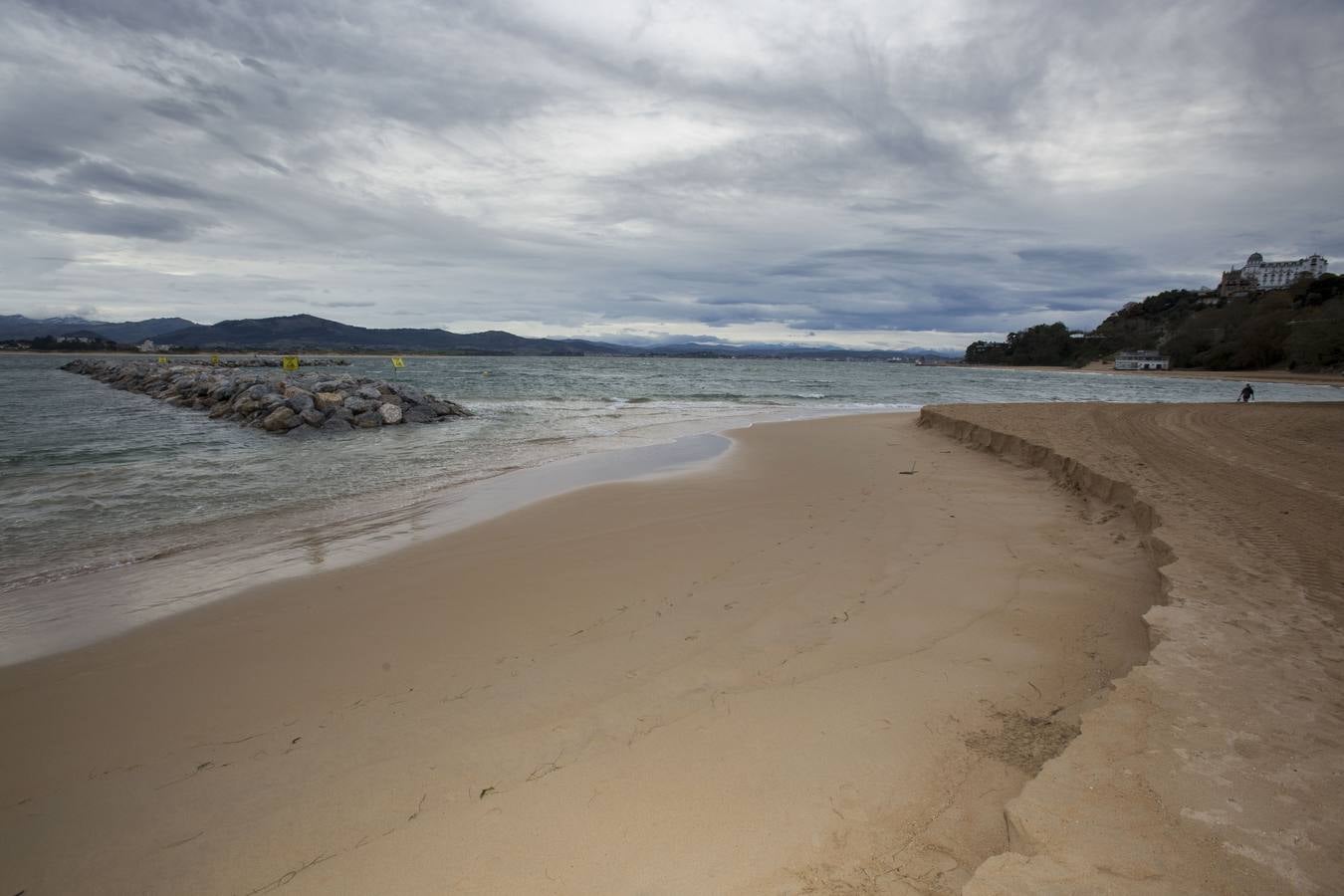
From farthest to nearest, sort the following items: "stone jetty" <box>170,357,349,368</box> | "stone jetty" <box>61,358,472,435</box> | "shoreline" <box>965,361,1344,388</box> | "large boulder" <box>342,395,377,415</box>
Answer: "stone jetty" <box>170,357,349,368</box> → "shoreline" <box>965,361,1344,388</box> → "large boulder" <box>342,395,377,415</box> → "stone jetty" <box>61,358,472,435</box>

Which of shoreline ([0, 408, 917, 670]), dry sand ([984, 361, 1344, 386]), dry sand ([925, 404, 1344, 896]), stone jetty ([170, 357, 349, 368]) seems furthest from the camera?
stone jetty ([170, 357, 349, 368])

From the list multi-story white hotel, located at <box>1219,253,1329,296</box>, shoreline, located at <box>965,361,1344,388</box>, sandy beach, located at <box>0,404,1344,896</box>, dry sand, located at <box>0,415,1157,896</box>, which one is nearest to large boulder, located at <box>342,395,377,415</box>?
sandy beach, located at <box>0,404,1344,896</box>

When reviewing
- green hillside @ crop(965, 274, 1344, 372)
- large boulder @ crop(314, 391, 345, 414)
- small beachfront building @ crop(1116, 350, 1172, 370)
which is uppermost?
green hillside @ crop(965, 274, 1344, 372)

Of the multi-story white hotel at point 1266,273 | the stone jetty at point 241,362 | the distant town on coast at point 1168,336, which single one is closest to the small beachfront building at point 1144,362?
the distant town on coast at point 1168,336

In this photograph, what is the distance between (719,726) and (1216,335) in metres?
99.1

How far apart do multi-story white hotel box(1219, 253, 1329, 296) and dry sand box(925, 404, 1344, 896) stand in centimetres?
17469

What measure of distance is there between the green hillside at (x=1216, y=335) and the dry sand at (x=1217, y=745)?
68344 millimetres

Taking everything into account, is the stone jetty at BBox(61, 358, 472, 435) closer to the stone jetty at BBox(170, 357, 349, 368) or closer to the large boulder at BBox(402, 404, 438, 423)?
the large boulder at BBox(402, 404, 438, 423)

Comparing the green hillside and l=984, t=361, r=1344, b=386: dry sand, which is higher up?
the green hillside

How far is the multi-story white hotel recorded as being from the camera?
135m

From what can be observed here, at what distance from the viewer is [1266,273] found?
14312cm

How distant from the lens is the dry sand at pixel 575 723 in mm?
2072

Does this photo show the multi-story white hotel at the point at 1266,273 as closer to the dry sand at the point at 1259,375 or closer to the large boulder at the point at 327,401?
the dry sand at the point at 1259,375

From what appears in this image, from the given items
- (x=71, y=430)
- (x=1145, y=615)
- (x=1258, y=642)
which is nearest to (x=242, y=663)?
(x=1145, y=615)
